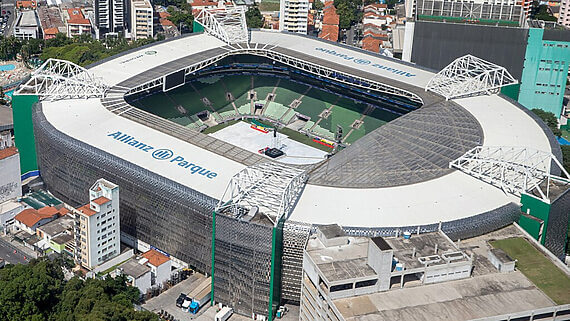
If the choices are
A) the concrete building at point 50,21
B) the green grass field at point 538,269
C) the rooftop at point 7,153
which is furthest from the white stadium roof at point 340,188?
the concrete building at point 50,21

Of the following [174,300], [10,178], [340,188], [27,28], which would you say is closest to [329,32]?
[27,28]

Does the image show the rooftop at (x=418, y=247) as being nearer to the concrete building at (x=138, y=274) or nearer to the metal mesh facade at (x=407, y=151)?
the metal mesh facade at (x=407, y=151)

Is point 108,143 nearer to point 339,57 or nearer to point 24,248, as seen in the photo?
point 24,248

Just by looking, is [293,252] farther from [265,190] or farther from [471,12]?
[471,12]

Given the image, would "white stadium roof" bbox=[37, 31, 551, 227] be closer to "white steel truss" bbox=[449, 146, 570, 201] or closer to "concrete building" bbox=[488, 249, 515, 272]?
"white steel truss" bbox=[449, 146, 570, 201]

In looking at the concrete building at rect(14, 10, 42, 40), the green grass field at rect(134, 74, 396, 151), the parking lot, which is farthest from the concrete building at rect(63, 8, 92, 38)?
the parking lot
